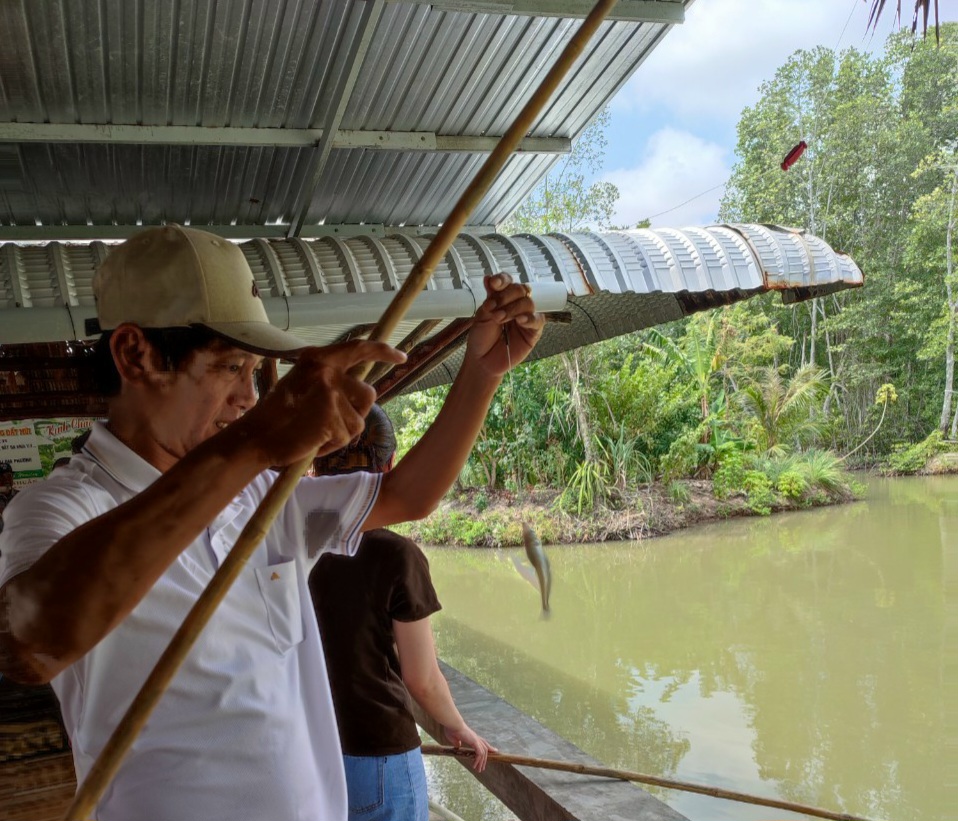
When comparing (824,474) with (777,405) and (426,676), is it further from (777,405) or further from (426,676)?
(426,676)

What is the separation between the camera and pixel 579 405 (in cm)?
1355

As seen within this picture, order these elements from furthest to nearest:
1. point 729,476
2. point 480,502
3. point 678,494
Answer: point 729,476
point 678,494
point 480,502

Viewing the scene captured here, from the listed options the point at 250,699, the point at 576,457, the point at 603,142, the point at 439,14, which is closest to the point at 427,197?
the point at 439,14

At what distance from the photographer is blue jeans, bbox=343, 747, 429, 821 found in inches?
74.4

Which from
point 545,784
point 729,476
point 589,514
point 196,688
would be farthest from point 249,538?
point 729,476

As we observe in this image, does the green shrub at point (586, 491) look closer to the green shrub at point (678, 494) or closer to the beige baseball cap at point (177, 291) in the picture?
the green shrub at point (678, 494)

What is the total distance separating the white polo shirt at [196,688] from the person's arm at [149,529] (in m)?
0.09

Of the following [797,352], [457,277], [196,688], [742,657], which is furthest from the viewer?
[797,352]

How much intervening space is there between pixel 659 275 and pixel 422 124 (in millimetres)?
1121

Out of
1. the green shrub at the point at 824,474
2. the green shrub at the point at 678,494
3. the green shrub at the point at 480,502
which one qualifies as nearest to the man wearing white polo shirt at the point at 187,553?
the green shrub at the point at 480,502

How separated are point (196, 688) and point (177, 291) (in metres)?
0.44

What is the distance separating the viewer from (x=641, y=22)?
292 cm

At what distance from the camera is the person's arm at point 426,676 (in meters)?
2.04

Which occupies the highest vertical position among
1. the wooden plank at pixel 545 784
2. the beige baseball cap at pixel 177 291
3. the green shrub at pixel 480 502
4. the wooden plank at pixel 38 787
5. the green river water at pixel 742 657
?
the beige baseball cap at pixel 177 291
